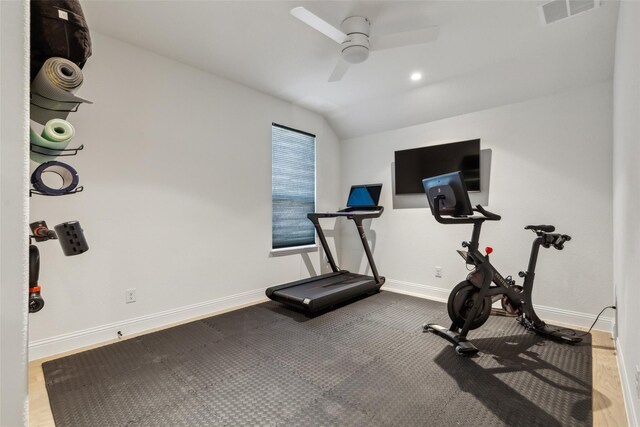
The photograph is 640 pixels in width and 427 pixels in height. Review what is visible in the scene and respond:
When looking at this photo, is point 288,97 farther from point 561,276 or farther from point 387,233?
point 561,276

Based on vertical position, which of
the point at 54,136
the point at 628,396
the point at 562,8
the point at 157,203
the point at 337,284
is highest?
the point at 562,8

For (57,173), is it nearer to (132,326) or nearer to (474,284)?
(132,326)

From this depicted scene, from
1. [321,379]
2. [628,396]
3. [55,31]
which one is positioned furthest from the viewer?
[321,379]

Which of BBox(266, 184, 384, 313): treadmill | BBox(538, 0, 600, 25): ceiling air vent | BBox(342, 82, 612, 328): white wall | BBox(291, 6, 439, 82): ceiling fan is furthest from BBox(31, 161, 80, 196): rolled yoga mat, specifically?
BBox(342, 82, 612, 328): white wall

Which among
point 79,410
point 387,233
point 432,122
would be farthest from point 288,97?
point 79,410

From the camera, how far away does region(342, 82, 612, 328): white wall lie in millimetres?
2793

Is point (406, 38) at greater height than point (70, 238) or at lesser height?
greater

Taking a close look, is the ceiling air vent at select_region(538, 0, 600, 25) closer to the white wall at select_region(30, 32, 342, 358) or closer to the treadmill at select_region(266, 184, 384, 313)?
the treadmill at select_region(266, 184, 384, 313)

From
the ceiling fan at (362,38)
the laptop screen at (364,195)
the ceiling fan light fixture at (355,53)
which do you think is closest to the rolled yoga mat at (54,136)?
the ceiling fan at (362,38)

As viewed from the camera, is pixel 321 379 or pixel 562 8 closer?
pixel 321 379

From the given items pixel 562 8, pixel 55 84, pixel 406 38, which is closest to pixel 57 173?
pixel 55 84

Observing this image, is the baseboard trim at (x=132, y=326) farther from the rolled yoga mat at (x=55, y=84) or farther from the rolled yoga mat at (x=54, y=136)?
the rolled yoga mat at (x=55, y=84)

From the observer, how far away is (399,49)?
2762mm

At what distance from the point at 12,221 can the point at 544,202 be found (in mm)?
3870
